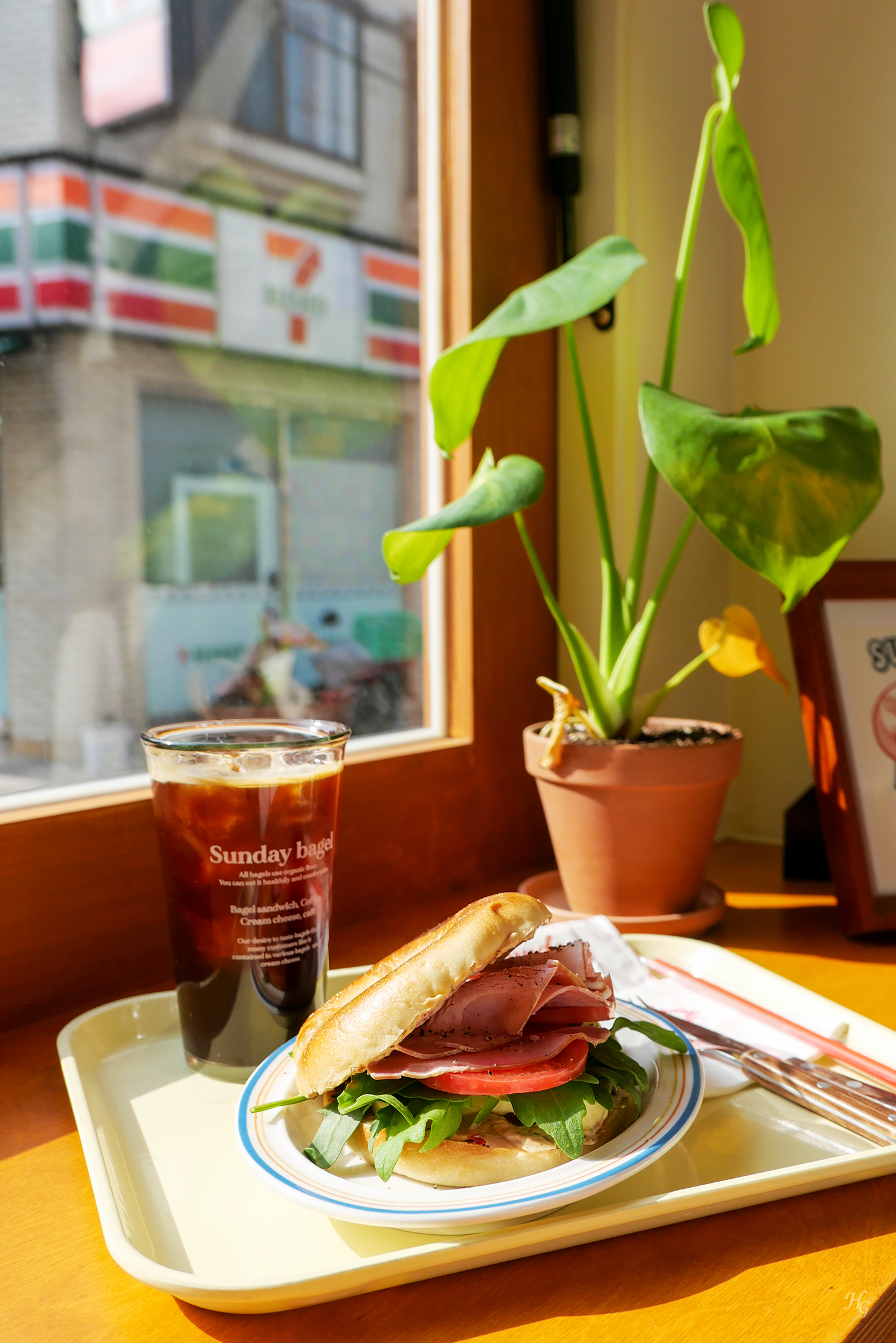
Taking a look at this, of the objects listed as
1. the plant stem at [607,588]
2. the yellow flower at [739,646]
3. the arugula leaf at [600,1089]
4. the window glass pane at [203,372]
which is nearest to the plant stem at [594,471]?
the plant stem at [607,588]

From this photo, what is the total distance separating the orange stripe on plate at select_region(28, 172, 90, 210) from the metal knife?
69 cm

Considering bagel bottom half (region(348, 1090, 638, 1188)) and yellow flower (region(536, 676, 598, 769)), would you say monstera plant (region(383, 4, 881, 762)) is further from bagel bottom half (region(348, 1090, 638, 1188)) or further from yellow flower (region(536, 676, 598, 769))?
bagel bottom half (region(348, 1090, 638, 1188))

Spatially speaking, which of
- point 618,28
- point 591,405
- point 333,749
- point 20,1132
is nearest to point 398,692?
point 591,405

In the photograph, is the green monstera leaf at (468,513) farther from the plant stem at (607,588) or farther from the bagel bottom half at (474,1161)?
the bagel bottom half at (474,1161)

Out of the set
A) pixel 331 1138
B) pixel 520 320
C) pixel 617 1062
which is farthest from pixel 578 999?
pixel 520 320

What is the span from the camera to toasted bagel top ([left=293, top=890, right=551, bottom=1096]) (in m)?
0.46

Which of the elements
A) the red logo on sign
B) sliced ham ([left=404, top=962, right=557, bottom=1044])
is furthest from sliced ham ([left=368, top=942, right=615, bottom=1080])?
the red logo on sign

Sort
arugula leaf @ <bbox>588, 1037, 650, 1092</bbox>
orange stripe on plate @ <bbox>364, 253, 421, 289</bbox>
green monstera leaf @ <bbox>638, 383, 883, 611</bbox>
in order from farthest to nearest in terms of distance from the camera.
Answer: orange stripe on plate @ <bbox>364, 253, 421, 289</bbox> < green monstera leaf @ <bbox>638, 383, 883, 611</bbox> < arugula leaf @ <bbox>588, 1037, 650, 1092</bbox>

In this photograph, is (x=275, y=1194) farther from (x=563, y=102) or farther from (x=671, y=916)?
(x=563, y=102)

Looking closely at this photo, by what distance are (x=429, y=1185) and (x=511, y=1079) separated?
0.18 feet

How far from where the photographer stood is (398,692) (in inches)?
40.8

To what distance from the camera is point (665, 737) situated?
88 centimetres

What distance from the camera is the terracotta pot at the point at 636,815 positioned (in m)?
0.79

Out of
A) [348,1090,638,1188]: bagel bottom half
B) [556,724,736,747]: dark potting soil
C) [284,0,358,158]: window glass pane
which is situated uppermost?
[284,0,358,158]: window glass pane
